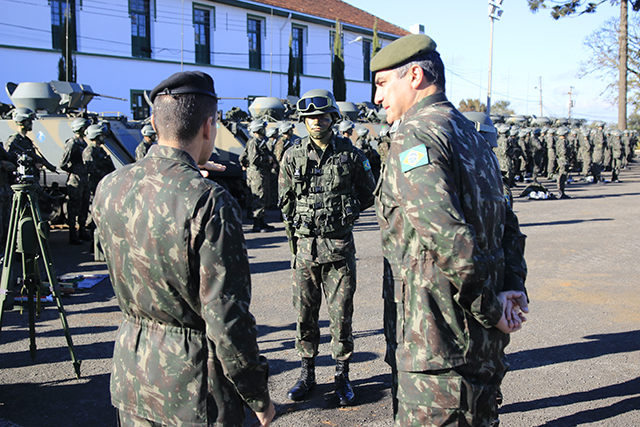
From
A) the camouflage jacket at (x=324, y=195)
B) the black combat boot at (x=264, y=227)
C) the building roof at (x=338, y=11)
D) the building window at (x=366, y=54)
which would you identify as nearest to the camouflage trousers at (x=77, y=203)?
the black combat boot at (x=264, y=227)

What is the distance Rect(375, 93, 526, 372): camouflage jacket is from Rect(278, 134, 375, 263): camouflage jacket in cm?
159

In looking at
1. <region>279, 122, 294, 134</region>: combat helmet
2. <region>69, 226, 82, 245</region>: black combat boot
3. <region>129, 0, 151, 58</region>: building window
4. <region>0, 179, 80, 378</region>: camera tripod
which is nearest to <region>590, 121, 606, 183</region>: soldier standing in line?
<region>279, 122, 294, 134</region>: combat helmet

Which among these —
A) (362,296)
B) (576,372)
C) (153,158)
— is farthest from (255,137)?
(153,158)

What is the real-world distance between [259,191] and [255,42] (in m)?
23.9

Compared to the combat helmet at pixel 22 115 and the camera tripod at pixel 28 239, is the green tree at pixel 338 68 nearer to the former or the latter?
the combat helmet at pixel 22 115

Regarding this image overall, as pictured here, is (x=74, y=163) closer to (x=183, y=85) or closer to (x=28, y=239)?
(x=28, y=239)

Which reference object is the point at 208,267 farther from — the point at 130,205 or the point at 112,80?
the point at 112,80

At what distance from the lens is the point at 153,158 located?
192 cm

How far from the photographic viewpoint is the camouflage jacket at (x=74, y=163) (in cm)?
948

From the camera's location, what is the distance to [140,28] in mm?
27797

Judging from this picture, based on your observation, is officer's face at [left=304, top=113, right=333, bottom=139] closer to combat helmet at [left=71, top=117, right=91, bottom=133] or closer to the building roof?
combat helmet at [left=71, top=117, right=91, bottom=133]

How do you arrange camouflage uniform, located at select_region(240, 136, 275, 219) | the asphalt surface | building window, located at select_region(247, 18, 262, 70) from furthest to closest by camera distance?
building window, located at select_region(247, 18, 262, 70)
camouflage uniform, located at select_region(240, 136, 275, 219)
the asphalt surface

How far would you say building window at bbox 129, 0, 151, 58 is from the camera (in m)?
→ 27.4

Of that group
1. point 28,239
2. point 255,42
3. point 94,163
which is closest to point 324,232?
point 28,239
